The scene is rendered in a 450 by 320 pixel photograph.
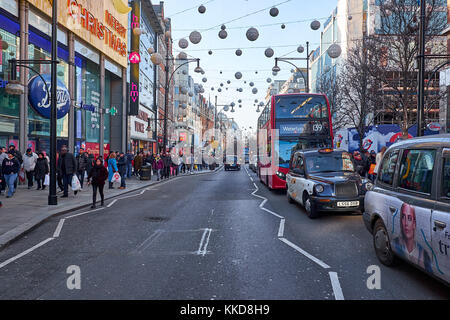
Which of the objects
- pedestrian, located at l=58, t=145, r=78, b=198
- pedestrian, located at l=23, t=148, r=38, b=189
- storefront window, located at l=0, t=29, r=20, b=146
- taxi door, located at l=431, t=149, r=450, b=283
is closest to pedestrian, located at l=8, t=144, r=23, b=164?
pedestrian, located at l=23, t=148, r=38, b=189

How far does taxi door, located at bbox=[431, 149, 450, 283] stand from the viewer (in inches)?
158

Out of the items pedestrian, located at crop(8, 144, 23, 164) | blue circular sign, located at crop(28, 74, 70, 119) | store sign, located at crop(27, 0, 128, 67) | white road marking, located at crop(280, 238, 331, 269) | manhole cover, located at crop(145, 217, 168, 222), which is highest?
store sign, located at crop(27, 0, 128, 67)

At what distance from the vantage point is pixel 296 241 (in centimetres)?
723

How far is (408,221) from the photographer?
15.8ft

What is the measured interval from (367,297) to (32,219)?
792cm

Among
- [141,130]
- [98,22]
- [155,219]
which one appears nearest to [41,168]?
[155,219]

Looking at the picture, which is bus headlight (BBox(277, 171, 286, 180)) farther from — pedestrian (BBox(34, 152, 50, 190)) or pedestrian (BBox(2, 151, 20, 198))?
pedestrian (BBox(2, 151, 20, 198))

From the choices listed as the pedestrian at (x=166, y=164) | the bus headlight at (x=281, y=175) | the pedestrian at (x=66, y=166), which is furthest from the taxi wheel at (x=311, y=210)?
the pedestrian at (x=166, y=164)

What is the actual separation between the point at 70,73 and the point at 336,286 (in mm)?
20508

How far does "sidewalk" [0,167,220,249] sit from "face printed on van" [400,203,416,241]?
256 inches

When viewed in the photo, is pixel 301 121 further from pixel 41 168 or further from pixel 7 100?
pixel 7 100

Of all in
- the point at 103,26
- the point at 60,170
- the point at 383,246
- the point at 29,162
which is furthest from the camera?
the point at 103,26

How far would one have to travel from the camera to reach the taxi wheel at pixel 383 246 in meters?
5.45

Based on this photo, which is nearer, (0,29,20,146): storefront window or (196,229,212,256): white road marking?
(196,229,212,256): white road marking
